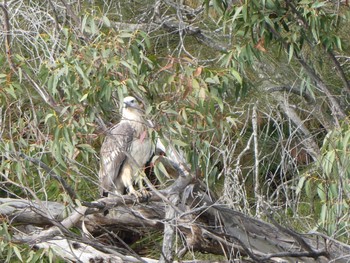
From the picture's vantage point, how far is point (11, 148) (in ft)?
15.9

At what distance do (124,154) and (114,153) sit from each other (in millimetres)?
124

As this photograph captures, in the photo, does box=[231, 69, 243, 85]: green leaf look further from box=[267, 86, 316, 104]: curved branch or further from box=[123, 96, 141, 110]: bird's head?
box=[267, 86, 316, 104]: curved branch

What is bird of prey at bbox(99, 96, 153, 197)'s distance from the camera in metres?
6.11

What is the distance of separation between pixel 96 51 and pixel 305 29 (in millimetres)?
1271

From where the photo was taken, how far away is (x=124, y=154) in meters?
6.32

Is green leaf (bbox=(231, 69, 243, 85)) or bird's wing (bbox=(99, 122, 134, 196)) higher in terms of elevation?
Answer: green leaf (bbox=(231, 69, 243, 85))

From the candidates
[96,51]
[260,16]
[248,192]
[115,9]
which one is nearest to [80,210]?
[96,51]

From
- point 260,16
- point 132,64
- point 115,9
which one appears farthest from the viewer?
point 115,9

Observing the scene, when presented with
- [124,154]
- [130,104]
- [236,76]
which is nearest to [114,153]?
[124,154]

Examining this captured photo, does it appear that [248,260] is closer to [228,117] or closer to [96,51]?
[228,117]

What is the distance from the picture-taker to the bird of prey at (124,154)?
6109mm

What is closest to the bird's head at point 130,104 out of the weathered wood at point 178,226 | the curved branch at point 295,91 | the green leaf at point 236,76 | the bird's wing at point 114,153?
the bird's wing at point 114,153

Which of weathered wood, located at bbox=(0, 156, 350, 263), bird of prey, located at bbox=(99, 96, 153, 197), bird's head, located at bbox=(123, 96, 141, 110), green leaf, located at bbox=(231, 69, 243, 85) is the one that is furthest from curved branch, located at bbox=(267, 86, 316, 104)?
green leaf, located at bbox=(231, 69, 243, 85)

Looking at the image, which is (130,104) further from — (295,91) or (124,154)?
(295,91)
